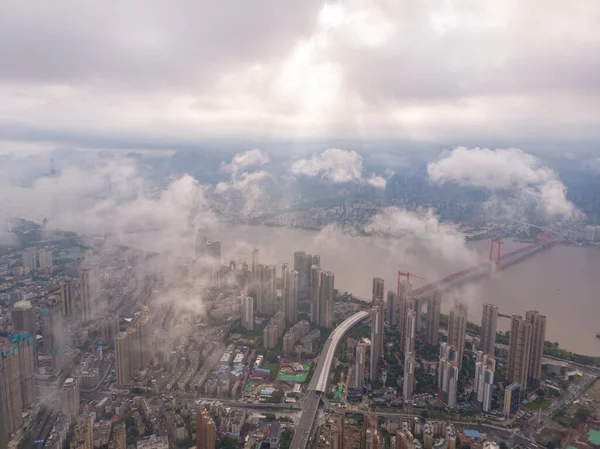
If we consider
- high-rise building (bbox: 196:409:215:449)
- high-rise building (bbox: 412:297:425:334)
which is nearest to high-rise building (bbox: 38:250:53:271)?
high-rise building (bbox: 196:409:215:449)

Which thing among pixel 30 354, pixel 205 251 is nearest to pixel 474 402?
pixel 30 354

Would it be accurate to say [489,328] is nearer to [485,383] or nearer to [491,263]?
[485,383]

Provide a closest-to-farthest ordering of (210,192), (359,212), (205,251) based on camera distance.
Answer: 1. (205,251)
2. (210,192)
3. (359,212)

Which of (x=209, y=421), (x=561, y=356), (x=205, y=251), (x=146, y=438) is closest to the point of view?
(x=209, y=421)

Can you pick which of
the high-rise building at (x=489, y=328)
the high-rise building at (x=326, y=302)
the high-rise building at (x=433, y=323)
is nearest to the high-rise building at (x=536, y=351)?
the high-rise building at (x=489, y=328)

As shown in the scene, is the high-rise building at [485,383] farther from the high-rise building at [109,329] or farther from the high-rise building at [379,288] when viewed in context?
the high-rise building at [109,329]

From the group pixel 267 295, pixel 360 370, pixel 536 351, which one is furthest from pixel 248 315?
pixel 536 351

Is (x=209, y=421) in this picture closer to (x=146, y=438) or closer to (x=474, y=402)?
(x=146, y=438)

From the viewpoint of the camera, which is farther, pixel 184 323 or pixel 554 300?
pixel 554 300
